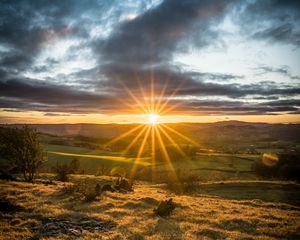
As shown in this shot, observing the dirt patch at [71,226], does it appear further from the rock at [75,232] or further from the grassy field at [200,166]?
Result: the grassy field at [200,166]

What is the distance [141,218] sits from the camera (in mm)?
22578

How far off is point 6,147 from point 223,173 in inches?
2054

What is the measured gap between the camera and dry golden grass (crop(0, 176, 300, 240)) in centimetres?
1834

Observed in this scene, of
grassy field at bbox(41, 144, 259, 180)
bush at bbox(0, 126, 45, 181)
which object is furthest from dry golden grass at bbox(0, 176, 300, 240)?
grassy field at bbox(41, 144, 259, 180)

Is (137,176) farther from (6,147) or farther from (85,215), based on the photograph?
(85,215)

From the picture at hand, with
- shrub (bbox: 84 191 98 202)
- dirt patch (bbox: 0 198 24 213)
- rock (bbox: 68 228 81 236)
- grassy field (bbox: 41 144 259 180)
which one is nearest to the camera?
rock (bbox: 68 228 81 236)

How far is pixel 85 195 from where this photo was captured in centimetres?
2830

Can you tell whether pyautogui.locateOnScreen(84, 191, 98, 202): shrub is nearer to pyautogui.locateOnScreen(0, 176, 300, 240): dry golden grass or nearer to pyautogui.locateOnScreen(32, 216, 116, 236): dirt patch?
pyautogui.locateOnScreen(0, 176, 300, 240): dry golden grass

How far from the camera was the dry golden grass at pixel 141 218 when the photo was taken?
18.3 m

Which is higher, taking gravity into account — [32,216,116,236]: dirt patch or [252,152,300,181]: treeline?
[32,216,116,236]: dirt patch

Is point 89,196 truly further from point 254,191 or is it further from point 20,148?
point 254,191

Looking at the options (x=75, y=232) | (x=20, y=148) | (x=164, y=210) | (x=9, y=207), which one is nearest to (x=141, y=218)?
(x=164, y=210)

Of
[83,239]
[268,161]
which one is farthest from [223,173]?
[83,239]

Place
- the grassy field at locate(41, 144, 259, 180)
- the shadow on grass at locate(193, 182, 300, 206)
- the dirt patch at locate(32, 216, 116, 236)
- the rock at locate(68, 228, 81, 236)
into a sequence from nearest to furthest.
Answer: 1. the rock at locate(68, 228, 81, 236)
2. the dirt patch at locate(32, 216, 116, 236)
3. the shadow on grass at locate(193, 182, 300, 206)
4. the grassy field at locate(41, 144, 259, 180)
